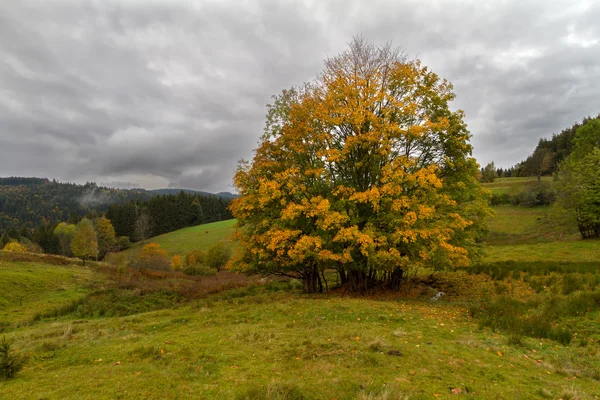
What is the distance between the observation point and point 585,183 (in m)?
33.7

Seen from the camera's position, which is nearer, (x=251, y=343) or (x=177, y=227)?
(x=251, y=343)

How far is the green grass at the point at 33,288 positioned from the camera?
763 inches

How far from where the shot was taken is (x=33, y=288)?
77.0ft

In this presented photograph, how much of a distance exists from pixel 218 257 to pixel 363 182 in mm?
44857

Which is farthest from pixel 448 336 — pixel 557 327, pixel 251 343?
pixel 251 343

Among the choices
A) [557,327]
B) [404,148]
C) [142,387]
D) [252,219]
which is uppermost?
[404,148]

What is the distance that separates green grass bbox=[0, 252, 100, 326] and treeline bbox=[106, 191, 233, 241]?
63711 millimetres

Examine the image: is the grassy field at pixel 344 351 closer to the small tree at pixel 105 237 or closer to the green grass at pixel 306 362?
the green grass at pixel 306 362

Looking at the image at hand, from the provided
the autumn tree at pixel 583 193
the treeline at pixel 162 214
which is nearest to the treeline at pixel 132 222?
the treeline at pixel 162 214

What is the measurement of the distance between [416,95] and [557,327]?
12474mm

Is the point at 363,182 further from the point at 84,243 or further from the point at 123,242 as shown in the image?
the point at 123,242

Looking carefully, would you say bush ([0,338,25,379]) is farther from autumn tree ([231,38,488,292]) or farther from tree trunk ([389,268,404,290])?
tree trunk ([389,268,404,290])

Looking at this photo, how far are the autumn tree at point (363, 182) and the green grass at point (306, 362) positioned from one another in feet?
12.1

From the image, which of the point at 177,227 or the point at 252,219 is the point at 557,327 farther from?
the point at 177,227
